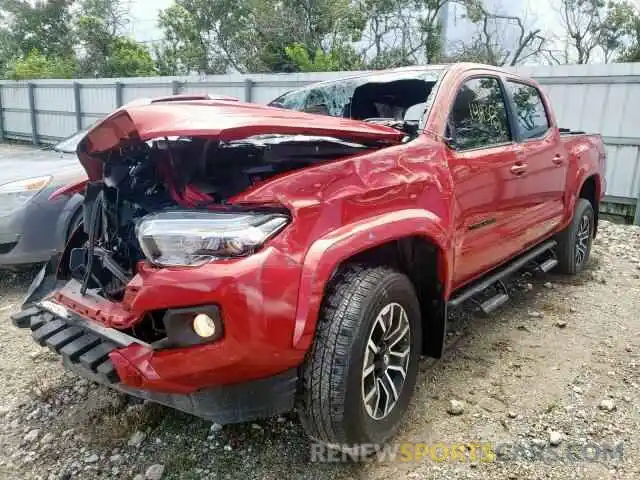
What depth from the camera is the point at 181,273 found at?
71.2 inches

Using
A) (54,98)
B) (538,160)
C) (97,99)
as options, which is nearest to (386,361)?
(538,160)

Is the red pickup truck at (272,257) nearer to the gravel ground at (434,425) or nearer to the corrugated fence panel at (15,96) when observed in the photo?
the gravel ground at (434,425)

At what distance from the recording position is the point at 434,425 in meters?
2.57

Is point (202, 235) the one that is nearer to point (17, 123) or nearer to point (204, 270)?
point (204, 270)

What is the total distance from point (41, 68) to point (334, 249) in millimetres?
22363

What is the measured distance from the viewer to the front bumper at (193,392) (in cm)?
191

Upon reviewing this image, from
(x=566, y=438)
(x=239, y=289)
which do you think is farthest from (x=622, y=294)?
(x=239, y=289)

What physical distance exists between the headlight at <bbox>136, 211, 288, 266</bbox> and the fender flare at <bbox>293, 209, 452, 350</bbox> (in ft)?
0.61

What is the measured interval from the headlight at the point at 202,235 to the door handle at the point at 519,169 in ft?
6.62

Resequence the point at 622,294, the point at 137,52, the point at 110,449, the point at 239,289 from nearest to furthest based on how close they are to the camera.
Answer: the point at 239,289
the point at 110,449
the point at 622,294
the point at 137,52

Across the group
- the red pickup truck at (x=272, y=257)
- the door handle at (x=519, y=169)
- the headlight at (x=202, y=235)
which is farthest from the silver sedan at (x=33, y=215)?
the door handle at (x=519, y=169)

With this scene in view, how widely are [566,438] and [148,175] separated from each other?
2.32 meters

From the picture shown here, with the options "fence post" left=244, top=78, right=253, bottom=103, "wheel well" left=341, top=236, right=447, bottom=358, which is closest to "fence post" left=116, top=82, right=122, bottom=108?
"fence post" left=244, top=78, right=253, bottom=103

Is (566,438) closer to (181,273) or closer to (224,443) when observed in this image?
(224,443)
